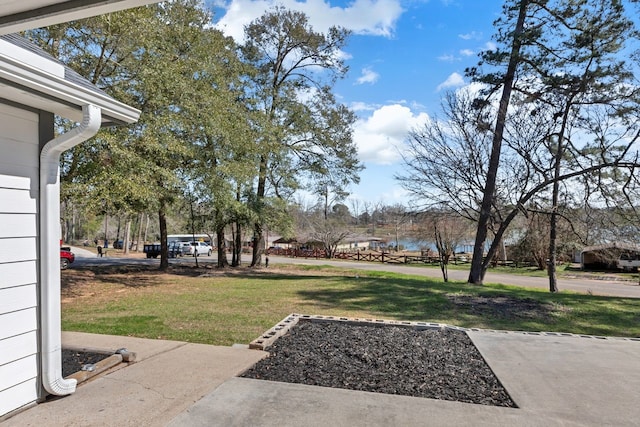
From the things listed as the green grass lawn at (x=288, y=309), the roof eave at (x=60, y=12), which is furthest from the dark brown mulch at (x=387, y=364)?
the roof eave at (x=60, y=12)

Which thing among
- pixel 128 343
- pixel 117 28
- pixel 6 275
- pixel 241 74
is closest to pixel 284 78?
pixel 241 74

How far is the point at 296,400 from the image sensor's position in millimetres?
3135

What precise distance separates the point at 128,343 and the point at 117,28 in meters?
7.02

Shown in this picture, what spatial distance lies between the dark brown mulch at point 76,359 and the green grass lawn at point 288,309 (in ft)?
3.97

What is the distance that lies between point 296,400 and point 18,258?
7.71 ft

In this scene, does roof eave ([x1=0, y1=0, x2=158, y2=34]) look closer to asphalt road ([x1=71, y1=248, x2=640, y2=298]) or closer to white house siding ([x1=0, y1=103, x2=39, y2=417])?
white house siding ([x1=0, y1=103, x2=39, y2=417])

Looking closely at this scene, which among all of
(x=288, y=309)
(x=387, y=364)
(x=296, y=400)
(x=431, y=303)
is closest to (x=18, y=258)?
(x=296, y=400)

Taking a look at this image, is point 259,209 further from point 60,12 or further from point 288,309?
point 60,12

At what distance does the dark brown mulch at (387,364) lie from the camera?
350 centimetres

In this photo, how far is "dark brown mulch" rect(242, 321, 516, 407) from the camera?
138 inches

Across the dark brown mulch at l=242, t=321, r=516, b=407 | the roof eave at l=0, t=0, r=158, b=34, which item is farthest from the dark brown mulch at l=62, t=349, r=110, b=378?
the roof eave at l=0, t=0, r=158, b=34

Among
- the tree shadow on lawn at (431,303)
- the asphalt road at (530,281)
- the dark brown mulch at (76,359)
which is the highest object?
the dark brown mulch at (76,359)

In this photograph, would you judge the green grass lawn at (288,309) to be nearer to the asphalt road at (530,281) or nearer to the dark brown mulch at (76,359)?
the dark brown mulch at (76,359)

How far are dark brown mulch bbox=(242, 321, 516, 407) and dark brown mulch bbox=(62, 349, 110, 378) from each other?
5.13 ft
